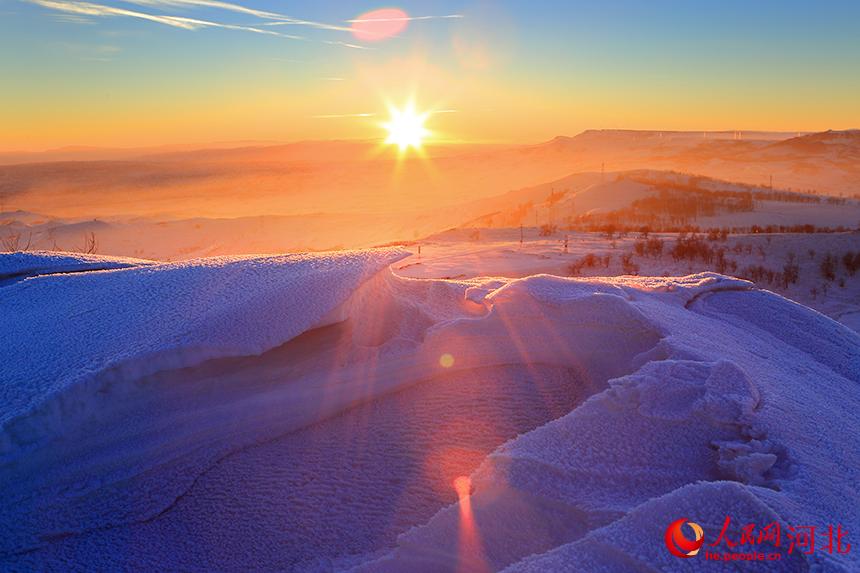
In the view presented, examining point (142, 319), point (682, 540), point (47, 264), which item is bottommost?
point (682, 540)

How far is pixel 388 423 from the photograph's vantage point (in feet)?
6.97

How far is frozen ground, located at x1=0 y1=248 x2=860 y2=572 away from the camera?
5.00ft

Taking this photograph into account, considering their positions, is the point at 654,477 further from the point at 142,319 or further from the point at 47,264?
the point at 47,264

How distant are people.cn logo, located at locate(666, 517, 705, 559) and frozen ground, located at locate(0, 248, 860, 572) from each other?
20mm

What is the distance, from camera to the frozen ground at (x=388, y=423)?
152 centimetres

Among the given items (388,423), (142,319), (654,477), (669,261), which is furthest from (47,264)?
(669,261)

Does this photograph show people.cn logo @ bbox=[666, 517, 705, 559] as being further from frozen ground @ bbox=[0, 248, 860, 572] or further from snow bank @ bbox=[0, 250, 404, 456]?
snow bank @ bbox=[0, 250, 404, 456]

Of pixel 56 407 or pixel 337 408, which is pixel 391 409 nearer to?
pixel 337 408

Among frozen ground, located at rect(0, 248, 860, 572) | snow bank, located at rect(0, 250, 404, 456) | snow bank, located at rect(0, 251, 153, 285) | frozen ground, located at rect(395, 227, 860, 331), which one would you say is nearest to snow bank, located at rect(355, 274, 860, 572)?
frozen ground, located at rect(0, 248, 860, 572)

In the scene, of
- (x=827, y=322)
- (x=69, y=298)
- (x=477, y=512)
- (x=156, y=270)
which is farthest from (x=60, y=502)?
(x=827, y=322)

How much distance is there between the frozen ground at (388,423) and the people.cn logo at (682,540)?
20 millimetres

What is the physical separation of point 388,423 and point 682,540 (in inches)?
43.9

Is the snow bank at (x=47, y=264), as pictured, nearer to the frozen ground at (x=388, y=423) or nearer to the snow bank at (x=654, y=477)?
the frozen ground at (x=388, y=423)

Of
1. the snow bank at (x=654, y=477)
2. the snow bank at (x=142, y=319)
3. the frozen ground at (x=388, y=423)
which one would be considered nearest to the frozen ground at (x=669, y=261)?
the frozen ground at (x=388, y=423)
